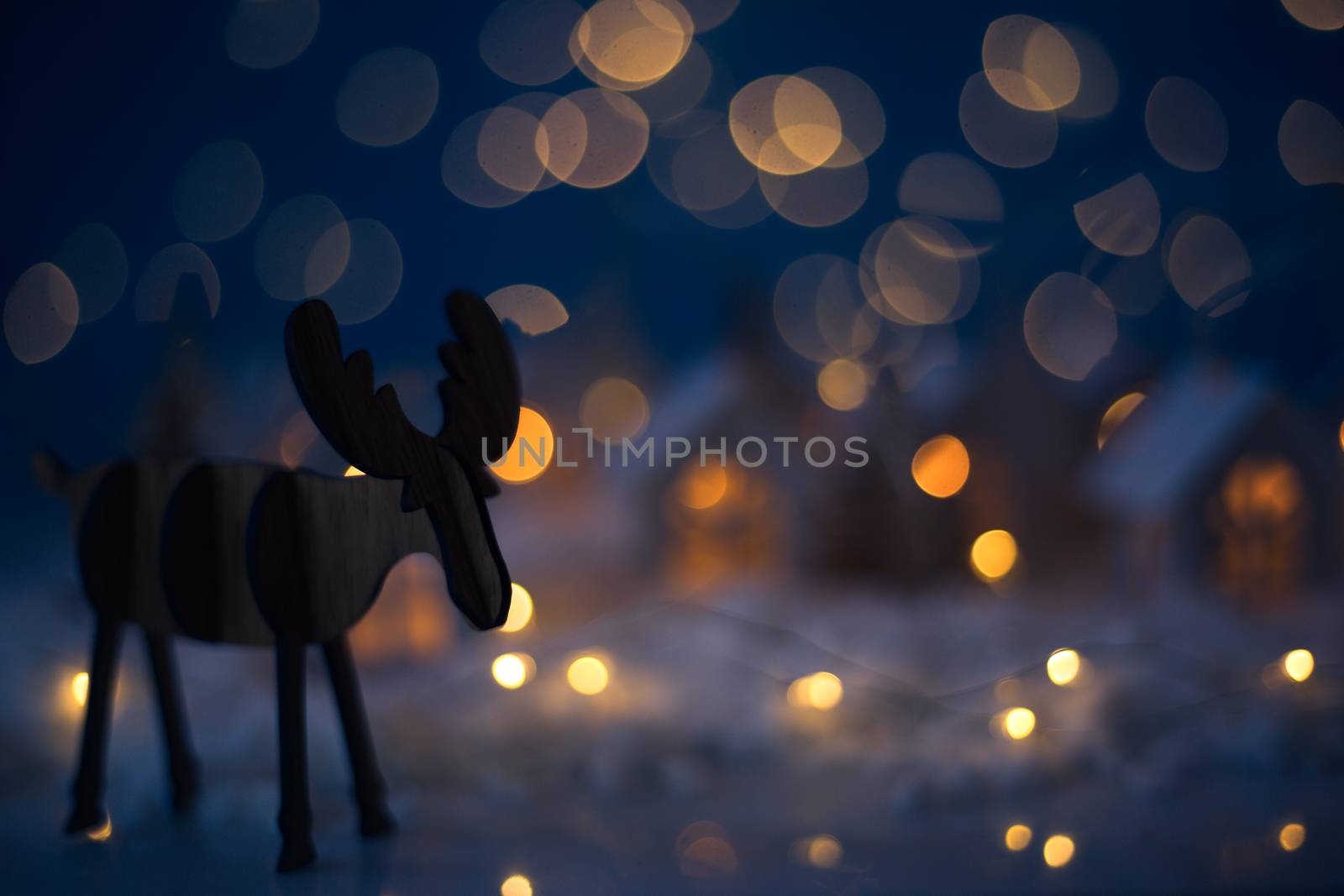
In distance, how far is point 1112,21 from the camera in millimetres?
1102

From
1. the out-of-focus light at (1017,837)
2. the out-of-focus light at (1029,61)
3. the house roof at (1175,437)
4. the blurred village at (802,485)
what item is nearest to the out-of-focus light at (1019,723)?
the blurred village at (802,485)

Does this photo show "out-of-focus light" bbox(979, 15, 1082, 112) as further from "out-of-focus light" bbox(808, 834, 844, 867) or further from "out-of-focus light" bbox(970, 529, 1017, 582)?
"out-of-focus light" bbox(808, 834, 844, 867)

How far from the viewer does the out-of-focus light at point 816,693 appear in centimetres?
96

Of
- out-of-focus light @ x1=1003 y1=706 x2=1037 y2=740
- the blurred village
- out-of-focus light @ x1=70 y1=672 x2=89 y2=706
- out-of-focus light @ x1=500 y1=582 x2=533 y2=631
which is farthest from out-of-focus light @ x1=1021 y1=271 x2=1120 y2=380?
out-of-focus light @ x1=70 y1=672 x2=89 y2=706

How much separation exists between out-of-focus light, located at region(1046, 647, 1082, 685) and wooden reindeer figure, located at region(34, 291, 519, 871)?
634 mm

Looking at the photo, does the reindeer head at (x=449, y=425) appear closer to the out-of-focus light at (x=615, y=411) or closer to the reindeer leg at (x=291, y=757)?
the reindeer leg at (x=291, y=757)

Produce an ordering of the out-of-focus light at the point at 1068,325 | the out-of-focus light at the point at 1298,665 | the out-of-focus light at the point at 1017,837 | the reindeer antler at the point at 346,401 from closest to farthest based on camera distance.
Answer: the reindeer antler at the point at 346,401 < the out-of-focus light at the point at 1017,837 < the out-of-focus light at the point at 1298,665 < the out-of-focus light at the point at 1068,325

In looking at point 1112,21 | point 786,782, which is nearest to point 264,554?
point 786,782

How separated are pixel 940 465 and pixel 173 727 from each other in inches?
36.7

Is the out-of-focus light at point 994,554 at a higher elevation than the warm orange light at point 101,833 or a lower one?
higher

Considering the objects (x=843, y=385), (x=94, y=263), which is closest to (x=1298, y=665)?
(x=843, y=385)

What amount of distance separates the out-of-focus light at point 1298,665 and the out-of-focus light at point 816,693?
47 cm

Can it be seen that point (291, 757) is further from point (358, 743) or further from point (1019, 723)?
point (1019, 723)

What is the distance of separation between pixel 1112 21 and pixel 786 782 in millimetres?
969
